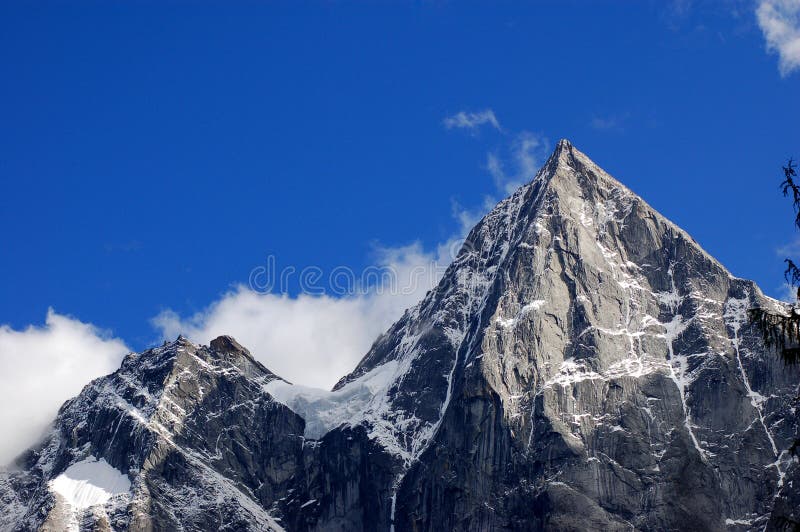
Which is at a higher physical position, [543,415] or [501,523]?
[543,415]

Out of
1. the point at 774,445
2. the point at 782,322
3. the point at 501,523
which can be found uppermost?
the point at 774,445

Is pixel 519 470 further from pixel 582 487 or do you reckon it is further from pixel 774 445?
pixel 774 445

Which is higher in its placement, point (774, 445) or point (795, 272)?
point (774, 445)

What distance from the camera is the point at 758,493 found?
618 feet

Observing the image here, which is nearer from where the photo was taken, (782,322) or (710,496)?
(782,322)

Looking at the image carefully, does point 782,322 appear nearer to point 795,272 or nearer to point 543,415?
point 795,272

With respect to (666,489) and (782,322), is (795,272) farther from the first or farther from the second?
(666,489)

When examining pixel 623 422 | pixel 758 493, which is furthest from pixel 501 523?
pixel 758 493

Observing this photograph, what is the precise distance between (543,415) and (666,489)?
838 inches

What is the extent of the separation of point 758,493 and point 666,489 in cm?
1322

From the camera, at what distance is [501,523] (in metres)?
192

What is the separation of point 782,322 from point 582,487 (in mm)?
150989

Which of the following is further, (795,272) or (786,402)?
(786,402)

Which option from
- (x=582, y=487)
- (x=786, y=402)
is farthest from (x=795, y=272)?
(x=786, y=402)
